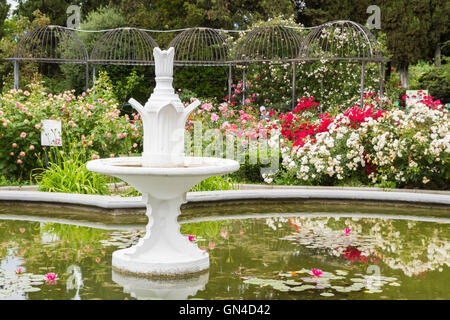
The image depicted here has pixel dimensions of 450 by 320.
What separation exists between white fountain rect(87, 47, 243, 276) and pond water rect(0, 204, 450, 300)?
0.13m

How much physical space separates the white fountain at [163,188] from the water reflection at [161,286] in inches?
3.4

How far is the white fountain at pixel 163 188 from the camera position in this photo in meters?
4.55

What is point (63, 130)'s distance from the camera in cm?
866

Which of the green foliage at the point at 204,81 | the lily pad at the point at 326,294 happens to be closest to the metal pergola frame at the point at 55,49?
the green foliage at the point at 204,81

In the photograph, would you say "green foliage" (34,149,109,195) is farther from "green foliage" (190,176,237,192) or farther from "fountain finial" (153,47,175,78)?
"fountain finial" (153,47,175,78)

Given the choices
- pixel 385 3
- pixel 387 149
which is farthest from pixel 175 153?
pixel 385 3

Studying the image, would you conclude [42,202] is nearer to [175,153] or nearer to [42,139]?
[42,139]

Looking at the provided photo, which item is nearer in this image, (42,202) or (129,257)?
(129,257)

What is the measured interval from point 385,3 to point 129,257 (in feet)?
77.9

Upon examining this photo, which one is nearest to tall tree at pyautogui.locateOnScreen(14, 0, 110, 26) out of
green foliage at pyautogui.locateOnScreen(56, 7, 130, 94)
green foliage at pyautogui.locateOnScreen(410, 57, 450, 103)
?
green foliage at pyautogui.locateOnScreen(56, 7, 130, 94)

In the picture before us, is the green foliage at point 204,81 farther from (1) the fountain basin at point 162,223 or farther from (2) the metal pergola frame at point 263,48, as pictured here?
(1) the fountain basin at point 162,223

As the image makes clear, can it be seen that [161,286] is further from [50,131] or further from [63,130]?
[63,130]

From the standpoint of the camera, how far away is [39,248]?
17.2ft

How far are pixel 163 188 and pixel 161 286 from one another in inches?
29.0
